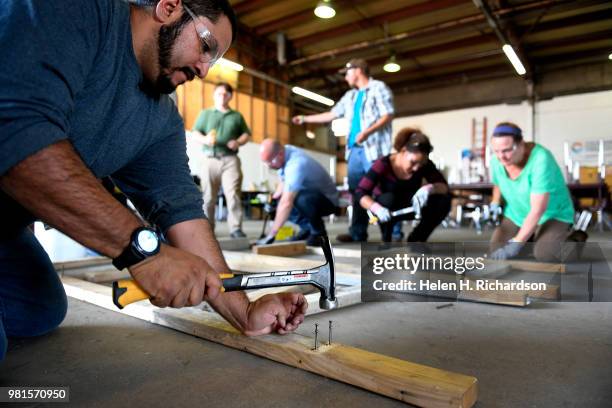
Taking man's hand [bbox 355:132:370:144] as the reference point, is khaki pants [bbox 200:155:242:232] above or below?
below

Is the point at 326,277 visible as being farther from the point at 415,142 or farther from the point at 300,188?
the point at 300,188

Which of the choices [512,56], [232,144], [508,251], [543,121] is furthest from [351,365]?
[543,121]

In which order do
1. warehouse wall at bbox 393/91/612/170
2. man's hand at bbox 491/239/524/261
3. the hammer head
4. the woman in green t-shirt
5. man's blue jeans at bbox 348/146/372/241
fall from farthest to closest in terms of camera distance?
1. warehouse wall at bbox 393/91/612/170
2. man's blue jeans at bbox 348/146/372/241
3. man's hand at bbox 491/239/524/261
4. the woman in green t-shirt
5. the hammer head

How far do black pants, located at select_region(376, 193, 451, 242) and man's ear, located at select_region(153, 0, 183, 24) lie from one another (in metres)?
2.93

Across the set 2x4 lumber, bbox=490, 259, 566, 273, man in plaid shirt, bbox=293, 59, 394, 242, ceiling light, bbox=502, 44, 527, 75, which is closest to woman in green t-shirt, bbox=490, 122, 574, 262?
2x4 lumber, bbox=490, 259, 566, 273

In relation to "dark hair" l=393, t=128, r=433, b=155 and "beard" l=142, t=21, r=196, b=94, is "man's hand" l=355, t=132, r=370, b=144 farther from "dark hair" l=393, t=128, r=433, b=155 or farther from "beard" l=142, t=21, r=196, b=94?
"beard" l=142, t=21, r=196, b=94

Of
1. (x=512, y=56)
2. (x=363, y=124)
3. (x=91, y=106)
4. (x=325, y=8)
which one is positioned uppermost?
(x=325, y=8)

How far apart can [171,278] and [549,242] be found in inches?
130

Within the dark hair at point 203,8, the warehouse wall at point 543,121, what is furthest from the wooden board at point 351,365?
the warehouse wall at point 543,121

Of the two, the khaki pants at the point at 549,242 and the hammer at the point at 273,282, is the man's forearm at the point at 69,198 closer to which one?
the hammer at the point at 273,282

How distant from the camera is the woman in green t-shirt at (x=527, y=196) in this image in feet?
9.64

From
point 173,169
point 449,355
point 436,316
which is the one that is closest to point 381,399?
point 449,355

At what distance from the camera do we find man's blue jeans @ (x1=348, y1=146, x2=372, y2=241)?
4668 mm

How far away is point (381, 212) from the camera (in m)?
3.59
